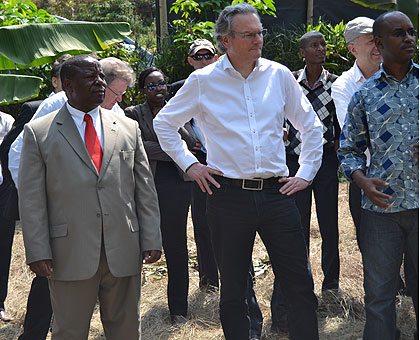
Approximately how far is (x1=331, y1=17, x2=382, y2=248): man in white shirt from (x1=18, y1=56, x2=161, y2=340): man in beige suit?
1822 millimetres

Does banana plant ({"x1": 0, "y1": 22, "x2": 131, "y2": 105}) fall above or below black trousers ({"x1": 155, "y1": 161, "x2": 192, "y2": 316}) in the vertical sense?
above

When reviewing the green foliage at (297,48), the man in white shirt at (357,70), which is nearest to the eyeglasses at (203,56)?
the man in white shirt at (357,70)

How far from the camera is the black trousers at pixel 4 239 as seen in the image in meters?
6.00

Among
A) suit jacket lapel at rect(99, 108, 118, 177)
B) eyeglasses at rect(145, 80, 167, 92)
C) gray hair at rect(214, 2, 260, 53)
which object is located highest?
gray hair at rect(214, 2, 260, 53)

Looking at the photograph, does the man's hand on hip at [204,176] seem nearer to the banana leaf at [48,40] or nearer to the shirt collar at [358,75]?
the shirt collar at [358,75]

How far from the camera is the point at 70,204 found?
3.95 meters

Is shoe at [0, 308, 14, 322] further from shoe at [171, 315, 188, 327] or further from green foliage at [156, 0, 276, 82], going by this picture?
green foliage at [156, 0, 276, 82]

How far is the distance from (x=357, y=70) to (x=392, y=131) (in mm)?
1490

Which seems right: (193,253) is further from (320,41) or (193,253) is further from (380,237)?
(380,237)

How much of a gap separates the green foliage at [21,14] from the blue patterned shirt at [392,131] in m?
5.57

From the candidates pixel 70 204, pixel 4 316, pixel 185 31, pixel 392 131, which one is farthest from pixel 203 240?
pixel 185 31

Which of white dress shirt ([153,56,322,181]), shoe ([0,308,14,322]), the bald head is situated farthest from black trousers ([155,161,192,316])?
the bald head

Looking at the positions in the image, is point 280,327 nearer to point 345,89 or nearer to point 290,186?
point 290,186

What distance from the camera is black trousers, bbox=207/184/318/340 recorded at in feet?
14.3
